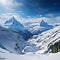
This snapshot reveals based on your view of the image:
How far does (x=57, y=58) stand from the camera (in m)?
14.7

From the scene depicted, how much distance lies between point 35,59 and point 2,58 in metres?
3.01

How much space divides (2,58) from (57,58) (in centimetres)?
496

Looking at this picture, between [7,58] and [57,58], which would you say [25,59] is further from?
[57,58]

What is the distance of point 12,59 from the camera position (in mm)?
14477

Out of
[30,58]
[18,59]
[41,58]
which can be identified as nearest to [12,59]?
[18,59]

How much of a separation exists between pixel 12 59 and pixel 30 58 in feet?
6.05

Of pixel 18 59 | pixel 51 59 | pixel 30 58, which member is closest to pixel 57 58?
pixel 51 59

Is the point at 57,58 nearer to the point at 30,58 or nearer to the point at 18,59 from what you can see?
the point at 30,58

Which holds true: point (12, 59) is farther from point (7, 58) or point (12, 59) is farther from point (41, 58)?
point (41, 58)

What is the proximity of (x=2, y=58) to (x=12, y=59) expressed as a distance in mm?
948

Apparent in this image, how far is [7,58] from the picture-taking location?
14938mm

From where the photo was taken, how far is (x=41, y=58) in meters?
15.3

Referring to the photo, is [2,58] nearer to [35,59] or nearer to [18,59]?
[18,59]

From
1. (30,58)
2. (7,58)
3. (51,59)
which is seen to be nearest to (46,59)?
(51,59)
